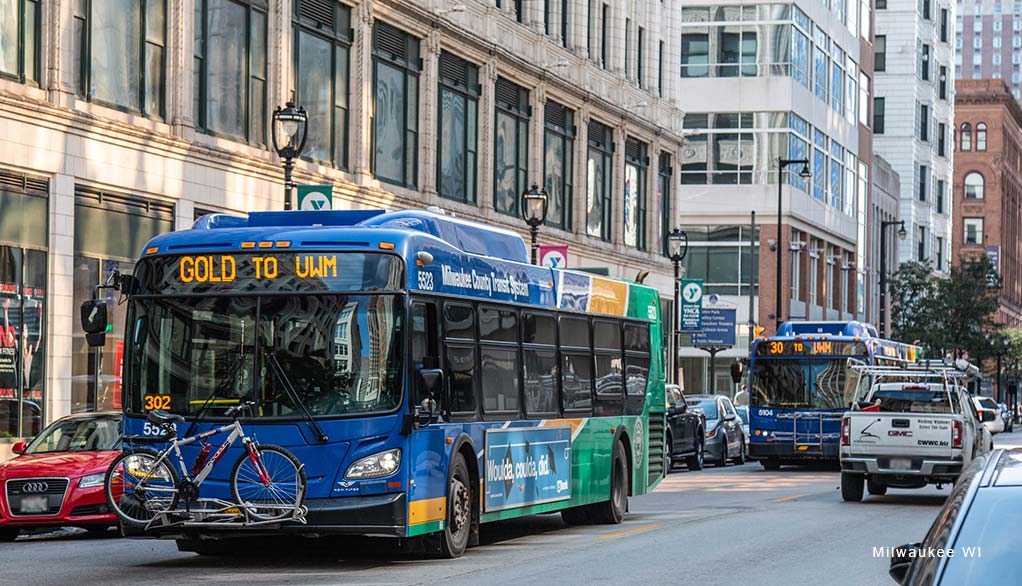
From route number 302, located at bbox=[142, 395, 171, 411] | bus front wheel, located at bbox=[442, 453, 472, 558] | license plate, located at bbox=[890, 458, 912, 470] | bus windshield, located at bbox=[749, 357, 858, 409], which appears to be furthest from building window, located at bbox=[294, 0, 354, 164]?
route number 302, located at bbox=[142, 395, 171, 411]

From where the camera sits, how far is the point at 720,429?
41.9 metres

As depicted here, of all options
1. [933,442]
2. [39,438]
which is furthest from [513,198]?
[39,438]

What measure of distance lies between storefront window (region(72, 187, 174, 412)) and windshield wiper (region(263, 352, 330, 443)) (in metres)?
13.3

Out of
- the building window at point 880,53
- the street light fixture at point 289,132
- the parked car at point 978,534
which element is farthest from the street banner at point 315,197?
the building window at point 880,53

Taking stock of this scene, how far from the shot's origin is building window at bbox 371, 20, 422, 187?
38312 mm

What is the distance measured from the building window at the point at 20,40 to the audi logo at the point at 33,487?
6425 mm

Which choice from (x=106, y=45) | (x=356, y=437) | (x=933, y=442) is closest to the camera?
(x=356, y=437)

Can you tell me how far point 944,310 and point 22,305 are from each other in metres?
71.7

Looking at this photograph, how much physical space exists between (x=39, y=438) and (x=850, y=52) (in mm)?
71931

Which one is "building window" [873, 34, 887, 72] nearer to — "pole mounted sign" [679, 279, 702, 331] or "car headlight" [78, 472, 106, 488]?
"pole mounted sign" [679, 279, 702, 331]

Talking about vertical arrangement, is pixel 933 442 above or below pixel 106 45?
below

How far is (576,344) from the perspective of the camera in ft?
65.9

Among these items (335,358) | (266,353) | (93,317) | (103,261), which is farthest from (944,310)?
(93,317)

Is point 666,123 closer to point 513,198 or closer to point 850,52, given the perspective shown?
point 513,198
